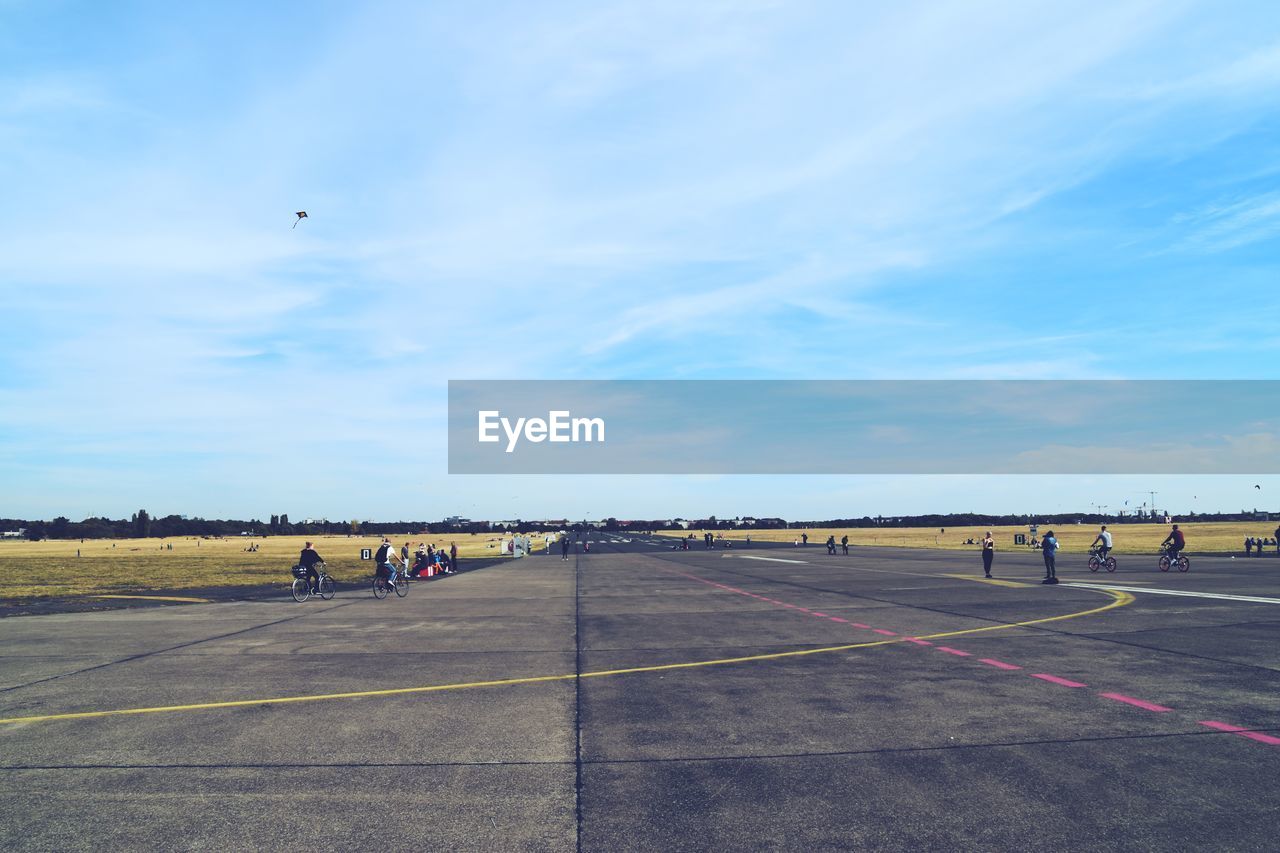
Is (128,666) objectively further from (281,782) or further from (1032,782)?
(1032,782)

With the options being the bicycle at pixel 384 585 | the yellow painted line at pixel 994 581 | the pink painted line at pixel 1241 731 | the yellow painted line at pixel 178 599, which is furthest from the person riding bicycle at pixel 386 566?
the pink painted line at pixel 1241 731

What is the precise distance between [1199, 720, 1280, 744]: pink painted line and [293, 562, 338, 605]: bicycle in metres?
23.2

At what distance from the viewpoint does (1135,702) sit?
9.43 m

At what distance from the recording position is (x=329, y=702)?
10.0 metres

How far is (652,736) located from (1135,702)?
244 inches

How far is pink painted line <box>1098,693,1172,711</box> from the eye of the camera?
9109 millimetres

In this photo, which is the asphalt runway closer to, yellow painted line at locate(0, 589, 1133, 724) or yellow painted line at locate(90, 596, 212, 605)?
yellow painted line at locate(0, 589, 1133, 724)

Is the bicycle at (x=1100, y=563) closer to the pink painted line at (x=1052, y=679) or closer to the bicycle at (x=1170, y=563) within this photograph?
the bicycle at (x=1170, y=563)

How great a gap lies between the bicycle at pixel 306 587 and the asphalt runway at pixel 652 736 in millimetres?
7425

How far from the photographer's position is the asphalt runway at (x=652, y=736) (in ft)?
18.8

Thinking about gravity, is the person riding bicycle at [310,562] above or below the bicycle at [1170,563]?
above

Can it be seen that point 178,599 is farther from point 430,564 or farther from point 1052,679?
point 1052,679

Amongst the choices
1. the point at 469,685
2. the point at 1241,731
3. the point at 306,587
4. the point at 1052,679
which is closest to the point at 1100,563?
the point at 1052,679

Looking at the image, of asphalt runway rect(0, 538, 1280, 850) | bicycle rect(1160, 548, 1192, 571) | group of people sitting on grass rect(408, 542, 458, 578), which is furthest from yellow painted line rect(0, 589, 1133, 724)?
group of people sitting on grass rect(408, 542, 458, 578)
